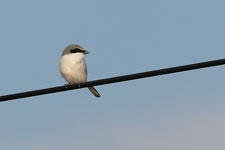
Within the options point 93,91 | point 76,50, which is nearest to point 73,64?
point 76,50

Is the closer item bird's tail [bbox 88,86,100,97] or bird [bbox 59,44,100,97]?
bird [bbox 59,44,100,97]

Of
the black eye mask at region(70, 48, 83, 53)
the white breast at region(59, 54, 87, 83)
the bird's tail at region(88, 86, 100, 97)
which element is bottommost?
the bird's tail at region(88, 86, 100, 97)

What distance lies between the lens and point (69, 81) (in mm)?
13469

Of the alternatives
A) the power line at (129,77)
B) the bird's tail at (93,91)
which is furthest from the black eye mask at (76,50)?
the power line at (129,77)

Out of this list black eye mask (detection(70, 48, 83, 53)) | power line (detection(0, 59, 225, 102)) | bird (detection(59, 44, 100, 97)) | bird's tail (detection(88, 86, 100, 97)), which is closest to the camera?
power line (detection(0, 59, 225, 102))

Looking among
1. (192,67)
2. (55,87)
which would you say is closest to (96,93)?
(55,87)

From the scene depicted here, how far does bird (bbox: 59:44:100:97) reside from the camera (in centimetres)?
1320

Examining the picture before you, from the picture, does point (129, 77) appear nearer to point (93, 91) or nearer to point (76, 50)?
point (76, 50)

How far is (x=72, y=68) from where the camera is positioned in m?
13.2

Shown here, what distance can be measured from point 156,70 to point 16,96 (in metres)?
2.06

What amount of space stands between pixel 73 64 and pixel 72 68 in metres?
0.11

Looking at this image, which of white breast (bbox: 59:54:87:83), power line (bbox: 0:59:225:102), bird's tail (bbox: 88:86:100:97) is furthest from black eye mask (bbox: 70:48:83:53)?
power line (bbox: 0:59:225:102)

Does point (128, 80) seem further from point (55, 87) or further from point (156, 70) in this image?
point (55, 87)

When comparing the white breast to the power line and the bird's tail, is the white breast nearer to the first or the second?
the bird's tail
